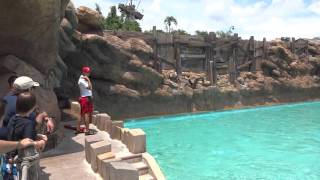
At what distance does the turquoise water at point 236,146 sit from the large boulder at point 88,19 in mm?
4589

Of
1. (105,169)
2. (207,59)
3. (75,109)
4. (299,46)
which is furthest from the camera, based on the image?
(299,46)

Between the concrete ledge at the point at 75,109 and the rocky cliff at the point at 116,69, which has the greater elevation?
the rocky cliff at the point at 116,69

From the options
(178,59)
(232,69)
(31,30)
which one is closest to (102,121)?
(31,30)

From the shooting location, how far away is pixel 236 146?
40.3 ft

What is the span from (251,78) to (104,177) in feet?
76.1

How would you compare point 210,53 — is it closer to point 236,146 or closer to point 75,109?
point 236,146

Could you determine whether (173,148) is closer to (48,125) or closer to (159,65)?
(48,125)

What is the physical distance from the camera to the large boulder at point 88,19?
690 inches

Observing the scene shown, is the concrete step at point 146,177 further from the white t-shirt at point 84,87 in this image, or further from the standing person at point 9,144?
the standing person at point 9,144

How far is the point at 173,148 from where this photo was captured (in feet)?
39.3

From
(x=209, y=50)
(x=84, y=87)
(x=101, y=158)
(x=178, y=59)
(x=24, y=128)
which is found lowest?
(x=101, y=158)

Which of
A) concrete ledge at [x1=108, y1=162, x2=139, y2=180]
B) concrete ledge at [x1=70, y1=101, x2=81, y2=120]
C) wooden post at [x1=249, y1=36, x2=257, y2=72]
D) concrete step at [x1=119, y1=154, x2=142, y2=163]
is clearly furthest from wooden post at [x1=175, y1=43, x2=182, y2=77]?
concrete ledge at [x1=108, y1=162, x2=139, y2=180]

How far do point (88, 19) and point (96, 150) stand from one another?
12798mm

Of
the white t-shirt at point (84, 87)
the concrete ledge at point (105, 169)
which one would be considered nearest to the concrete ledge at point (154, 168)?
the concrete ledge at point (105, 169)
